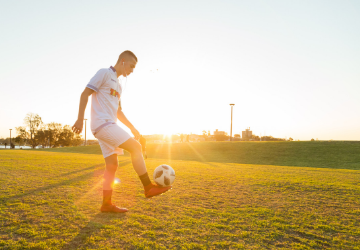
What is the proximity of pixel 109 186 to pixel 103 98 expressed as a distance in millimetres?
1416

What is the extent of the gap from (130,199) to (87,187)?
5.52ft

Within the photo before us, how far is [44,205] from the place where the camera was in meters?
3.81

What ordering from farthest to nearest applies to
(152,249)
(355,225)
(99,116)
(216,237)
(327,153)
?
(327,153) < (99,116) < (355,225) < (216,237) < (152,249)

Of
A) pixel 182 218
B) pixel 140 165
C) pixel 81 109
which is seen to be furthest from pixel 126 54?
pixel 182 218

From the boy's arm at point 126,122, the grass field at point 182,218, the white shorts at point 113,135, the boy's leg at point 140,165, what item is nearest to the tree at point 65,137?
the grass field at point 182,218

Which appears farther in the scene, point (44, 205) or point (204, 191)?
point (204, 191)

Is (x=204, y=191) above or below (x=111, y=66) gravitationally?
below

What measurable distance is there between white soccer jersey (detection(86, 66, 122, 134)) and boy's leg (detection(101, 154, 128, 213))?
545 mm

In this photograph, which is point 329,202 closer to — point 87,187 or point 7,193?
point 87,187

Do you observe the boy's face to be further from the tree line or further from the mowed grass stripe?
the tree line

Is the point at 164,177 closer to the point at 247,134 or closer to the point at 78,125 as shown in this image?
the point at 78,125

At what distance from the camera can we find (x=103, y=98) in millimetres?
3525

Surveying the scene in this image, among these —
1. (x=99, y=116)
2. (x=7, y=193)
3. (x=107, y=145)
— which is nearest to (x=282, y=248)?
(x=107, y=145)

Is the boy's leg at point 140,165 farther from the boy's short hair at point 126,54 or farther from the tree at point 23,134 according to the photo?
the tree at point 23,134
